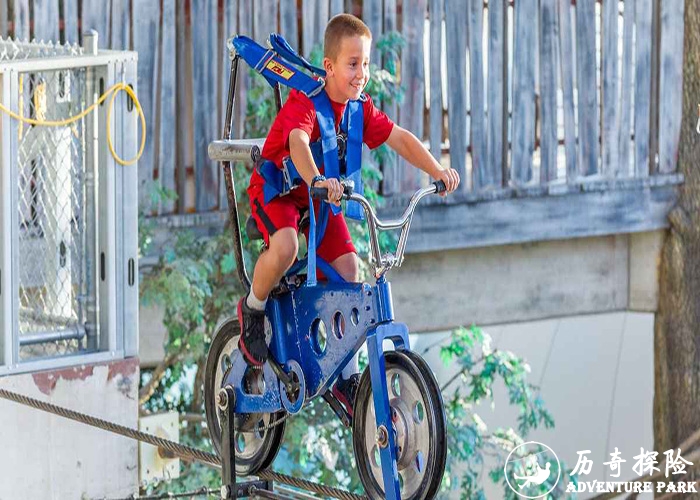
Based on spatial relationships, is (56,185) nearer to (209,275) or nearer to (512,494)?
(209,275)

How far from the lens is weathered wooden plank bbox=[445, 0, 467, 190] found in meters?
8.27

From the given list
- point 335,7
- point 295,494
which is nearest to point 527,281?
point 335,7

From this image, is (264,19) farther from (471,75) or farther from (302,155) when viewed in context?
(302,155)

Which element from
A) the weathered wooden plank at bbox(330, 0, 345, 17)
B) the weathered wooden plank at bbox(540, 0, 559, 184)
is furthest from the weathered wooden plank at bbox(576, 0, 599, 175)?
the weathered wooden plank at bbox(330, 0, 345, 17)

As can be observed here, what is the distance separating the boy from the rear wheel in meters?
0.22

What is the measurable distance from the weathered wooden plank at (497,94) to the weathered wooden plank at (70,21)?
Answer: 240 cm

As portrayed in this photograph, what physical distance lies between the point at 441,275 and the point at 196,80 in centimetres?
185

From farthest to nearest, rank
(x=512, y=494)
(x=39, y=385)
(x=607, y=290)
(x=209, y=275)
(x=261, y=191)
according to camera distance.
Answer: (x=607, y=290)
(x=512, y=494)
(x=209, y=275)
(x=39, y=385)
(x=261, y=191)

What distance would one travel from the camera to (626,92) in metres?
9.02

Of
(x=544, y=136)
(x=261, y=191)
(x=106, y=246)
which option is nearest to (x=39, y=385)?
(x=106, y=246)

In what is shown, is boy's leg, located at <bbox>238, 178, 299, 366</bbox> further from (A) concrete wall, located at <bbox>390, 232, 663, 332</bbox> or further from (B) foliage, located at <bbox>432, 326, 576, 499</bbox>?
(A) concrete wall, located at <bbox>390, 232, 663, 332</bbox>

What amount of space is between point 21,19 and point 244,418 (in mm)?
3178

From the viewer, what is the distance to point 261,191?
4039 mm

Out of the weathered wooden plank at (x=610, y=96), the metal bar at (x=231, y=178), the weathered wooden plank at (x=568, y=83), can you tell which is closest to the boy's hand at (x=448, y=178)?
the metal bar at (x=231, y=178)
